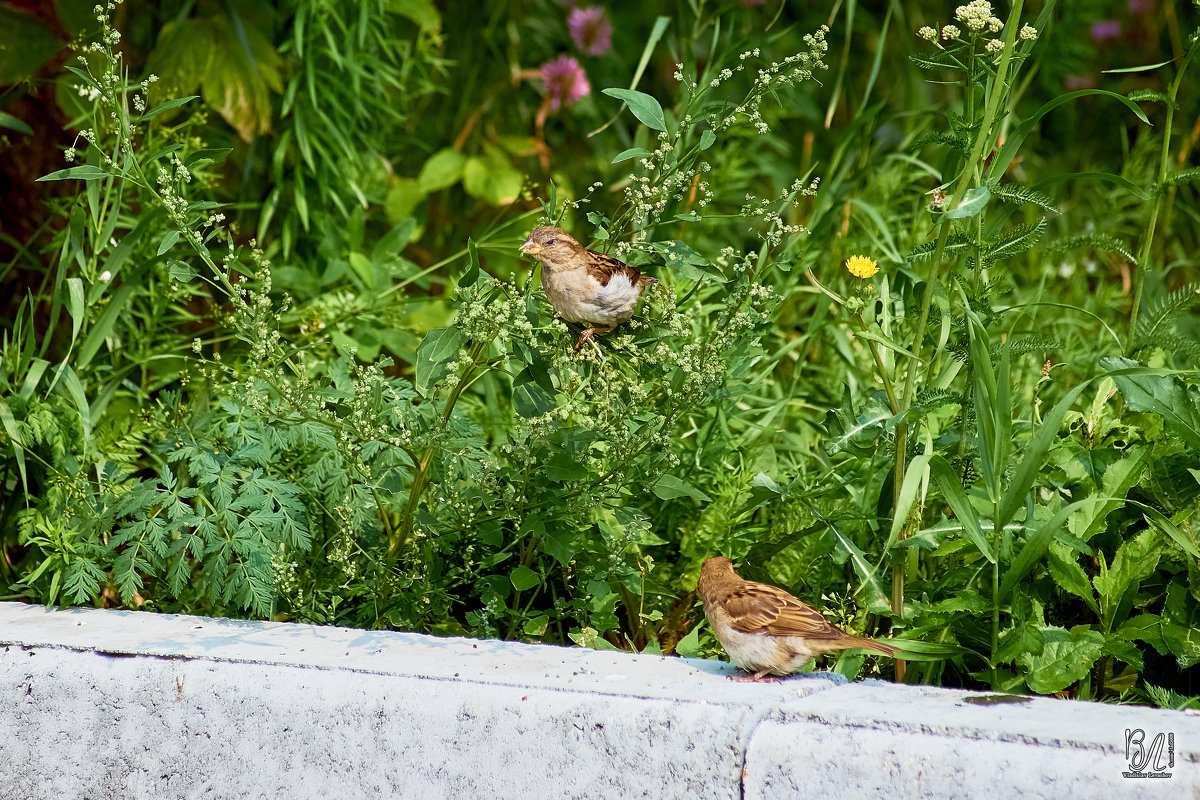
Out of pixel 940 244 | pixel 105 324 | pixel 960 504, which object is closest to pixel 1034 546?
pixel 960 504

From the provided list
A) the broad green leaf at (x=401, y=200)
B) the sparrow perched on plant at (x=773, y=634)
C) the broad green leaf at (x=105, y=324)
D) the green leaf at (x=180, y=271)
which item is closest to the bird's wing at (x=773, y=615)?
the sparrow perched on plant at (x=773, y=634)

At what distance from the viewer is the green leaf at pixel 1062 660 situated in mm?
2051

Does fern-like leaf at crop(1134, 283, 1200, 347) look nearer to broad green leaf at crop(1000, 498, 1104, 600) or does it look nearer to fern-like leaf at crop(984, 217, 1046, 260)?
fern-like leaf at crop(984, 217, 1046, 260)

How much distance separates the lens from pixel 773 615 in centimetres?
205

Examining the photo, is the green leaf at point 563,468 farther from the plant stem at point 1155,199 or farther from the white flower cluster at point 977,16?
the plant stem at point 1155,199

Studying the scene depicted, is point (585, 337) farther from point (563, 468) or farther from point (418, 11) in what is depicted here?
point (418, 11)

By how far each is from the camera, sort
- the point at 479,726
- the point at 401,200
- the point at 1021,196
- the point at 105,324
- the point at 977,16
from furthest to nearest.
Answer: the point at 401,200 < the point at 105,324 < the point at 1021,196 < the point at 977,16 < the point at 479,726

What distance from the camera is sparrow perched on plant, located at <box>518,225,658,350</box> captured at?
7.41ft

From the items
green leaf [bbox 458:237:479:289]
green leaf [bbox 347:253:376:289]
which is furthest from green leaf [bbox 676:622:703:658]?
green leaf [bbox 347:253:376:289]

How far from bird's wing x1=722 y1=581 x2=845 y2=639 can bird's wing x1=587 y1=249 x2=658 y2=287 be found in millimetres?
666

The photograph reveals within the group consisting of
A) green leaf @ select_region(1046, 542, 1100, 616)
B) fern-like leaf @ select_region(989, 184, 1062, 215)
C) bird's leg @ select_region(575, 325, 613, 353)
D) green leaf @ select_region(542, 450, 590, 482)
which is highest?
fern-like leaf @ select_region(989, 184, 1062, 215)

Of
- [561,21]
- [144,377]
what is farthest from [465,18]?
[144,377]

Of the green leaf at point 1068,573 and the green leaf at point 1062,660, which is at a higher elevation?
the green leaf at point 1068,573

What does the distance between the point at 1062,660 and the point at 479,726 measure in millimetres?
1072
